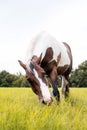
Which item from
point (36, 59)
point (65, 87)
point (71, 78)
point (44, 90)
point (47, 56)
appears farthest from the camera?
point (71, 78)

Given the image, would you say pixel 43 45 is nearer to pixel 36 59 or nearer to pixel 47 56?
pixel 47 56

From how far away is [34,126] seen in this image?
457 cm

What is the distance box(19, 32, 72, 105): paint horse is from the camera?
790cm

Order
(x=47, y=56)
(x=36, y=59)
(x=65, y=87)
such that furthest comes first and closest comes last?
(x=65, y=87) < (x=47, y=56) < (x=36, y=59)

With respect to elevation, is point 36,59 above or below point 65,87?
above

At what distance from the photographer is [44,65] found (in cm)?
990

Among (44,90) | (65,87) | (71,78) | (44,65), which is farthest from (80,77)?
(44,90)

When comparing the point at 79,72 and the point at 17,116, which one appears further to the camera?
the point at 79,72

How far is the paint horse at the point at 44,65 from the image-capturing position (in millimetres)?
7898

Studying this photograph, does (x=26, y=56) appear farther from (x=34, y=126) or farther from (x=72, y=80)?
(x=72, y=80)

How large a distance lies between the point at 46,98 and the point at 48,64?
8.37ft

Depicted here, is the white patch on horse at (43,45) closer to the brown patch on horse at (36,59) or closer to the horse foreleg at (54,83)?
the brown patch on horse at (36,59)

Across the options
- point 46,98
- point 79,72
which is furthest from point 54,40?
point 79,72

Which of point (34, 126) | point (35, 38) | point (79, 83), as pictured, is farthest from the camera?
point (79, 83)
